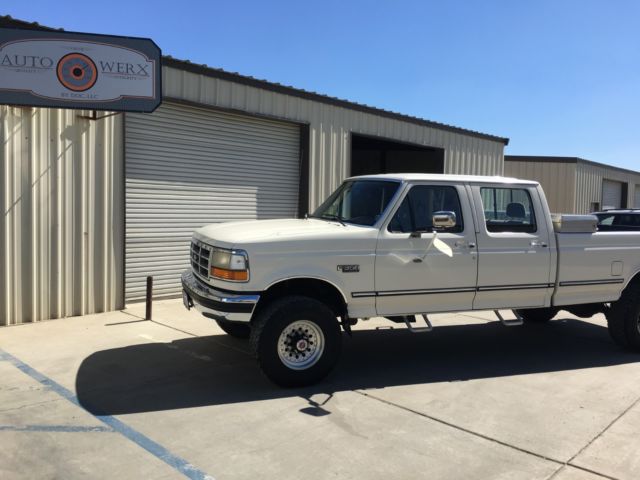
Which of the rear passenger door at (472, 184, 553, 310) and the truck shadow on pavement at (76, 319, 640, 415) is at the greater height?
the rear passenger door at (472, 184, 553, 310)

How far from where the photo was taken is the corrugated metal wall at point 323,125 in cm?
970

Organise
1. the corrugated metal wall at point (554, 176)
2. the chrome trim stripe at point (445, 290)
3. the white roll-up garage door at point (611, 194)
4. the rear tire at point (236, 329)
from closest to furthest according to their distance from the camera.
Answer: the chrome trim stripe at point (445, 290) → the rear tire at point (236, 329) → the corrugated metal wall at point (554, 176) → the white roll-up garage door at point (611, 194)

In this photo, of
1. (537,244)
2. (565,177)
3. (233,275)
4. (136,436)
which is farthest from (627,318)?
(565,177)

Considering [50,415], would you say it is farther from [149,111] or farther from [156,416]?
[149,111]

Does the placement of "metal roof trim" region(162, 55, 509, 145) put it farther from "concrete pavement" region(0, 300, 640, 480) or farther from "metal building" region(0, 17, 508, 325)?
"concrete pavement" region(0, 300, 640, 480)

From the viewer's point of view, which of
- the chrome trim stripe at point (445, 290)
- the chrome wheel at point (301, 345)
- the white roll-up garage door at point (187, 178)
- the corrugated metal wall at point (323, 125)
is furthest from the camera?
the corrugated metal wall at point (323, 125)

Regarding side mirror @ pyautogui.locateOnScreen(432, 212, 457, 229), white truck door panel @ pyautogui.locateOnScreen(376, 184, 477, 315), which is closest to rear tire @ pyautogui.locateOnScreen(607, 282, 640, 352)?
white truck door panel @ pyautogui.locateOnScreen(376, 184, 477, 315)

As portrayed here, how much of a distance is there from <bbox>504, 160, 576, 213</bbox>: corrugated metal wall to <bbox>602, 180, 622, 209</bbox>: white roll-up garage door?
4.82 meters

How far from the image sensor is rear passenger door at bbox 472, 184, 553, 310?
20.2ft

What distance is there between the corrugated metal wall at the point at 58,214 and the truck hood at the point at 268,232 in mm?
3212

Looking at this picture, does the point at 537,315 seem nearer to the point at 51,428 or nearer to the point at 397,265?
the point at 397,265

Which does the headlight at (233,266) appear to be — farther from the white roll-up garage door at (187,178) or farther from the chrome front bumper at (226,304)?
the white roll-up garage door at (187,178)

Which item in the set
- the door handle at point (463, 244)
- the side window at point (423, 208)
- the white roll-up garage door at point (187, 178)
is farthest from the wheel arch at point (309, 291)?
the white roll-up garage door at point (187, 178)

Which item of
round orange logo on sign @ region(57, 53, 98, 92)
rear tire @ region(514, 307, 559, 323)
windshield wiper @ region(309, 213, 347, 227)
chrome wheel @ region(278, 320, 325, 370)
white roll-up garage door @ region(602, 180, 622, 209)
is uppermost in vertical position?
round orange logo on sign @ region(57, 53, 98, 92)
